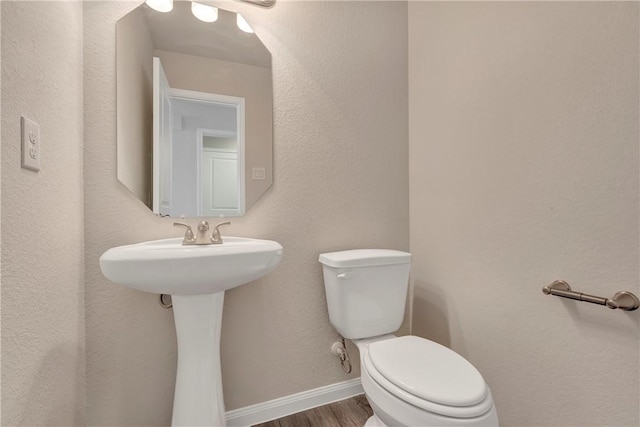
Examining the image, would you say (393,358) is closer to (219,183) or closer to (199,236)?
(199,236)

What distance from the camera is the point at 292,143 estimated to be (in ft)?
4.39

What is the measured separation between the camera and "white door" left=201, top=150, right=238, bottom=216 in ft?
3.99

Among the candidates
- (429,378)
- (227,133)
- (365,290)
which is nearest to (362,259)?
(365,290)

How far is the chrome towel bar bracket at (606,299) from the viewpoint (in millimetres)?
788

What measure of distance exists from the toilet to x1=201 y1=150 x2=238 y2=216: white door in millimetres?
485

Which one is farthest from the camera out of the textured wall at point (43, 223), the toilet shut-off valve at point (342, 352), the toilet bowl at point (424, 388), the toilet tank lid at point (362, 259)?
the toilet shut-off valve at point (342, 352)

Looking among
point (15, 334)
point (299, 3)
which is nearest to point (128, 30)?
point (299, 3)

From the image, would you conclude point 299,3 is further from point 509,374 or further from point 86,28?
point 509,374

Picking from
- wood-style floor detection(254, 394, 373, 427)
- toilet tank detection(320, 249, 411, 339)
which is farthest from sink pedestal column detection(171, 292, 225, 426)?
toilet tank detection(320, 249, 411, 339)

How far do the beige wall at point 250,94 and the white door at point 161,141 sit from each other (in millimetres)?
120

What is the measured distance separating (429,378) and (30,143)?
4.13ft

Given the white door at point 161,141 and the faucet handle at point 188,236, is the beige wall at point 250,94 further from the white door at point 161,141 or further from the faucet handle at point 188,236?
the faucet handle at point 188,236

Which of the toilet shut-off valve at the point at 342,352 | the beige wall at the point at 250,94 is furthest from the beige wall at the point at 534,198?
the beige wall at the point at 250,94

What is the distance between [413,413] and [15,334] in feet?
3.30
